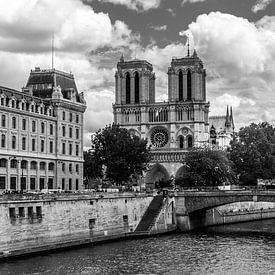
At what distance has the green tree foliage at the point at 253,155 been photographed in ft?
446

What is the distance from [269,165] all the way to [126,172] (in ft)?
99.9

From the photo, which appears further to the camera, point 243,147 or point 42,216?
point 243,147

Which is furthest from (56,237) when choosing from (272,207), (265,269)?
(272,207)

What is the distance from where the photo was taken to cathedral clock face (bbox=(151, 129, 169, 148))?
19812 centimetres

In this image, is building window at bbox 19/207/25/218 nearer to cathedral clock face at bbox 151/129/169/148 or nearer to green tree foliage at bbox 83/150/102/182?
green tree foliage at bbox 83/150/102/182

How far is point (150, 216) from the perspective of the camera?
3760 inches

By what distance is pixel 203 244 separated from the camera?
79.9 metres

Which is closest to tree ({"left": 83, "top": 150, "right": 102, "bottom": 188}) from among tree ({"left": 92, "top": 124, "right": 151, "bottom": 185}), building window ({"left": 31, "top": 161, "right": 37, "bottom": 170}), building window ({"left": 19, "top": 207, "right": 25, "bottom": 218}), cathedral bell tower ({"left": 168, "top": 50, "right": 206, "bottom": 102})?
tree ({"left": 92, "top": 124, "right": 151, "bottom": 185})

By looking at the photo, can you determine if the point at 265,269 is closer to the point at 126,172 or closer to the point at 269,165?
the point at 126,172

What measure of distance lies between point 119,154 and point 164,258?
58.5 metres

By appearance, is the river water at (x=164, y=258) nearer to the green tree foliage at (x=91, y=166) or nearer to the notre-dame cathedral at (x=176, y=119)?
the green tree foliage at (x=91, y=166)

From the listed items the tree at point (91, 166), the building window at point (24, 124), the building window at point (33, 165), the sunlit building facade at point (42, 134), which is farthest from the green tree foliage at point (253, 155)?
the building window at point (24, 124)

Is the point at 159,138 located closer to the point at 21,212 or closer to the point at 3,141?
the point at 3,141

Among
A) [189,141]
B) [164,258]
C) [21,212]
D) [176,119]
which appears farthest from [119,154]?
[176,119]
